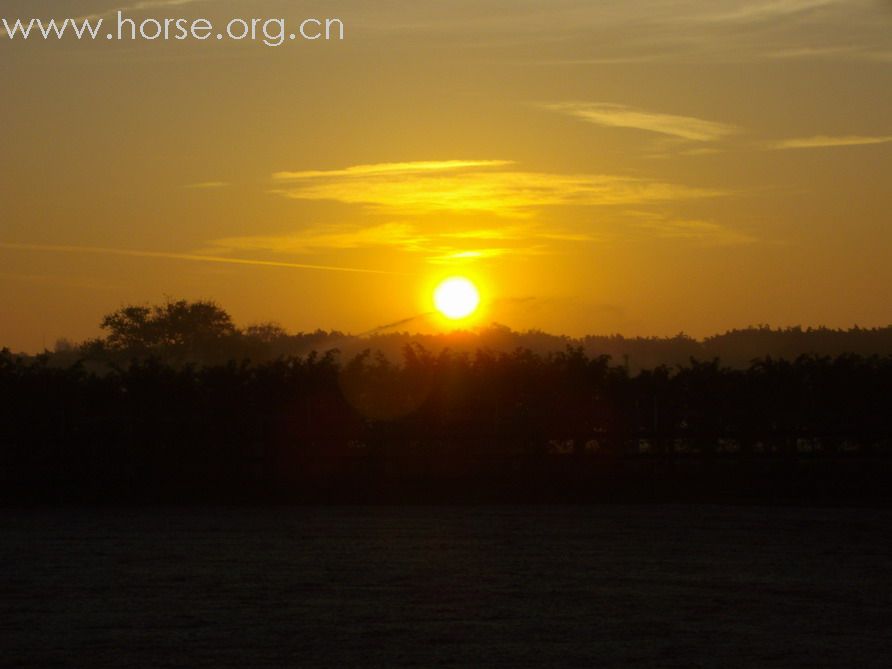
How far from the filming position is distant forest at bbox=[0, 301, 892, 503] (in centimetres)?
2608

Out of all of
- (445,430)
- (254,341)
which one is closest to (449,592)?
(445,430)

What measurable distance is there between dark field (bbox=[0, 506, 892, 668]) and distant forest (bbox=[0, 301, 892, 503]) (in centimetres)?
526

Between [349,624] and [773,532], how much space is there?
9525 mm

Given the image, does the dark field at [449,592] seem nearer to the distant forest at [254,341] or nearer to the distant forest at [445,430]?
the distant forest at [445,430]

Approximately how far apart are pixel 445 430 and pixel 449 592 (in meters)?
14.5

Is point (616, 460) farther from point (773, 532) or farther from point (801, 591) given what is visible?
point (801, 591)

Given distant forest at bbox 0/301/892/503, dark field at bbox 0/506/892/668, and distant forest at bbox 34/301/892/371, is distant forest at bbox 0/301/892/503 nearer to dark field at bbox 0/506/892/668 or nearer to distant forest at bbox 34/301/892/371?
dark field at bbox 0/506/892/668

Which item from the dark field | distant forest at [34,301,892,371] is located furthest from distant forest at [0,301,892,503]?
distant forest at [34,301,892,371]

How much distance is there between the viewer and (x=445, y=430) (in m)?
27.1

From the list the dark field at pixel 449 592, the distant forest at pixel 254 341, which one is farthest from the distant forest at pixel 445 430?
the distant forest at pixel 254 341

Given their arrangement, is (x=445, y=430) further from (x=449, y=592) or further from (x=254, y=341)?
(x=254, y=341)

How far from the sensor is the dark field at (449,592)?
379 inches

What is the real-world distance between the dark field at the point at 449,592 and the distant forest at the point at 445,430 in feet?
17.2

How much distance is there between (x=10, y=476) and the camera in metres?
26.0
